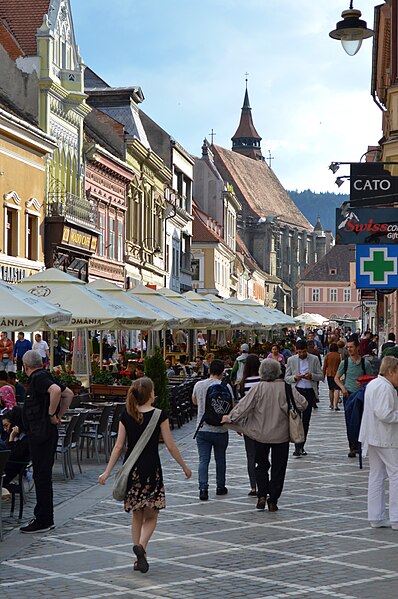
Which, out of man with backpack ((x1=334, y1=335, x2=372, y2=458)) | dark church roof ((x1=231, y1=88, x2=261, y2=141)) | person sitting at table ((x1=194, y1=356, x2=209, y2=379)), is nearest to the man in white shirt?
person sitting at table ((x1=194, y1=356, x2=209, y2=379))

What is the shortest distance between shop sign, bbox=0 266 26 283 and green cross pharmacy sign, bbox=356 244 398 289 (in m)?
19.3


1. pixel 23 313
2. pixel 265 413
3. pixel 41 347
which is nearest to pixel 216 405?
pixel 265 413

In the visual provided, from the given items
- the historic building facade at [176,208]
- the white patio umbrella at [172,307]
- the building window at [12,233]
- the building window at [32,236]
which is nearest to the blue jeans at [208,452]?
the white patio umbrella at [172,307]

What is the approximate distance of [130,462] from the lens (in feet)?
31.8

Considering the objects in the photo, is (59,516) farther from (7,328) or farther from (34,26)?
(34,26)

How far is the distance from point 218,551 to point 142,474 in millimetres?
1266

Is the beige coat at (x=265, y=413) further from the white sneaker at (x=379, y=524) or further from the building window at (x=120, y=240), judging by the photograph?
the building window at (x=120, y=240)

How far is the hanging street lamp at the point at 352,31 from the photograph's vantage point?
477 inches

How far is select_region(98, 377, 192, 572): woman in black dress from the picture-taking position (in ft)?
31.5

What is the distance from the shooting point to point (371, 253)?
1856 centimetres

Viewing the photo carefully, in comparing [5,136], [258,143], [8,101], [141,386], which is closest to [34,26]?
[8,101]

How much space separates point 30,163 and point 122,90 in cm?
2174

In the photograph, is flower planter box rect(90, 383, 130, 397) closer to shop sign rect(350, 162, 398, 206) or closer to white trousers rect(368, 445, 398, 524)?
shop sign rect(350, 162, 398, 206)

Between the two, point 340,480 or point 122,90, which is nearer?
point 340,480
